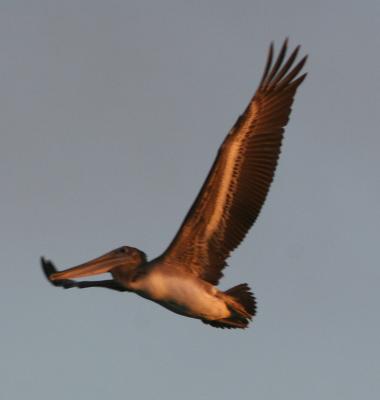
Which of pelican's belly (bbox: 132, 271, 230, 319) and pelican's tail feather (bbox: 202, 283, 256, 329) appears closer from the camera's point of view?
pelican's belly (bbox: 132, 271, 230, 319)

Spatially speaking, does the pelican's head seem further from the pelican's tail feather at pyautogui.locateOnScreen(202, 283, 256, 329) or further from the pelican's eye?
the pelican's tail feather at pyautogui.locateOnScreen(202, 283, 256, 329)

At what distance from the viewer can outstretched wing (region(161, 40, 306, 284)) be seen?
15086 millimetres

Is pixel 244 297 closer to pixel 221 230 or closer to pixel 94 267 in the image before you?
pixel 221 230

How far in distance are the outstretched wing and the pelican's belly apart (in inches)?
13.0

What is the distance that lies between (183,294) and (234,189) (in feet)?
5.70

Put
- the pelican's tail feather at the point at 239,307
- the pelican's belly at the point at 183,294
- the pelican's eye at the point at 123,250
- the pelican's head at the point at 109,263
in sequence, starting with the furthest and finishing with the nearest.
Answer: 1. the pelican's eye at the point at 123,250
2. the pelican's head at the point at 109,263
3. the pelican's tail feather at the point at 239,307
4. the pelican's belly at the point at 183,294

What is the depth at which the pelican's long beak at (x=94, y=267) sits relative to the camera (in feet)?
51.8

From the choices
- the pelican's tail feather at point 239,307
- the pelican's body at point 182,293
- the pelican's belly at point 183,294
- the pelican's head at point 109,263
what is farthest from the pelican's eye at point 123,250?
the pelican's tail feather at point 239,307

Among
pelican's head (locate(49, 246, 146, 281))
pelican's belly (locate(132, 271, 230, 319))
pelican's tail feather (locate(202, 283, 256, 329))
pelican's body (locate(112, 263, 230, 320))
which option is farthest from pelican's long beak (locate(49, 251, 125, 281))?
pelican's tail feather (locate(202, 283, 256, 329))

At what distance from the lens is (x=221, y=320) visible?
1548 centimetres

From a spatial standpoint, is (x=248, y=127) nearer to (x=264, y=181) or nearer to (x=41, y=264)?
(x=264, y=181)

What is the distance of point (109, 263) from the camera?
1592 cm

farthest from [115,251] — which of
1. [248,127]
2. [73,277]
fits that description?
[248,127]

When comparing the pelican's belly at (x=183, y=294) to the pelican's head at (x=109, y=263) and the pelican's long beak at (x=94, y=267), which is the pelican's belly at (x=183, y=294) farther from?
the pelican's long beak at (x=94, y=267)
